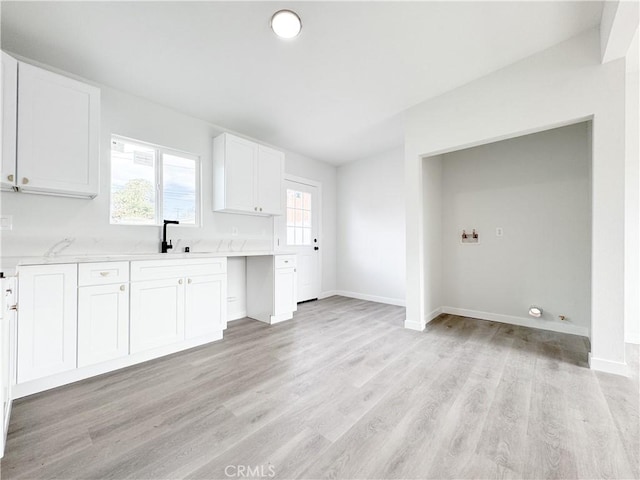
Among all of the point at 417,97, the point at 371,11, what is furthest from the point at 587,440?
the point at 417,97

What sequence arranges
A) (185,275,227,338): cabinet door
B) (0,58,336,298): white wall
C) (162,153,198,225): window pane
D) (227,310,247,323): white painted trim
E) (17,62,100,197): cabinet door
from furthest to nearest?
(227,310,247,323): white painted trim < (162,153,198,225): window pane < (185,275,227,338): cabinet door < (0,58,336,298): white wall < (17,62,100,197): cabinet door

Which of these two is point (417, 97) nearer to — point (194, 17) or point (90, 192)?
point (194, 17)

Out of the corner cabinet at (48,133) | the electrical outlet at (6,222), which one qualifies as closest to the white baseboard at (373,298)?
the corner cabinet at (48,133)

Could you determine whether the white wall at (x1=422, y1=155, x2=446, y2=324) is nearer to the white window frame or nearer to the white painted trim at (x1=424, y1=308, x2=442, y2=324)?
the white painted trim at (x1=424, y1=308, x2=442, y2=324)

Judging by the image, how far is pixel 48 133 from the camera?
2.12 metres

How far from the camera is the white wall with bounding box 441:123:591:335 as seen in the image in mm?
3053

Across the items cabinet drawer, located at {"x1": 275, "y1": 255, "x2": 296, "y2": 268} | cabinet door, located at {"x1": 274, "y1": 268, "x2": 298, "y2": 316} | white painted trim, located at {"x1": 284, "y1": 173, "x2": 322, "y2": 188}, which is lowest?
cabinet door, located at {"x1": 274, "y1": 268, "x2": 298, "y2": 316}

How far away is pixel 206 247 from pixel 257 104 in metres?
1.83

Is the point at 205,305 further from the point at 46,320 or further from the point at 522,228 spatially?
the point at 522,228

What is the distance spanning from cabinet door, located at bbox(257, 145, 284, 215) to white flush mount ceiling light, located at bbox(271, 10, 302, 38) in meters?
1.72

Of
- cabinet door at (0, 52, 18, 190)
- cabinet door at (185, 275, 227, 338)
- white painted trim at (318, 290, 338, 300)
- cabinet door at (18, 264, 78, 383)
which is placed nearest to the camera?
cabinet door at (18, 264, 78, 383)

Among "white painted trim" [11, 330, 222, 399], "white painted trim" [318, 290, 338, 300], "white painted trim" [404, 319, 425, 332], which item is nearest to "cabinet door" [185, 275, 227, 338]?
"white painted trim" [11, 330, 222, 399]

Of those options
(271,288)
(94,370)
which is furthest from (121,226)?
(271,288)

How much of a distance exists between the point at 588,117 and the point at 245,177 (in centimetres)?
345
